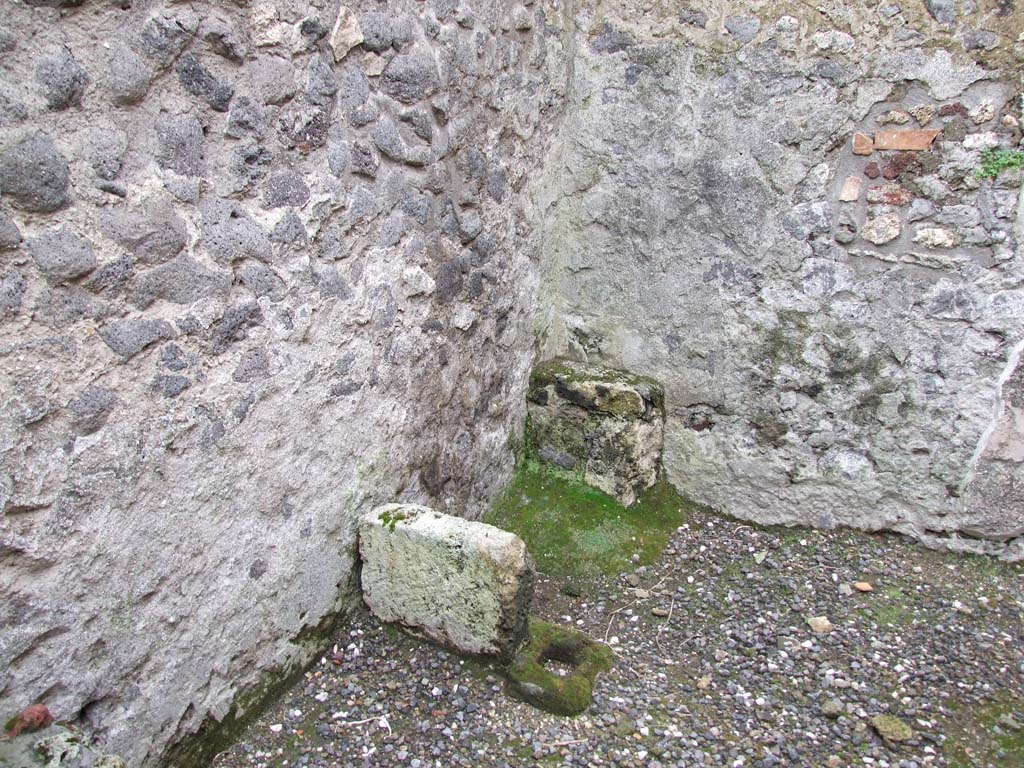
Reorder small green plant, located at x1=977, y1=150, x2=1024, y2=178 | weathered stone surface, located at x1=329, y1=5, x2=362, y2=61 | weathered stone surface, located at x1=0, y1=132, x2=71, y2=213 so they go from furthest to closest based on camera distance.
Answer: small green plant, located at x1=977, y1=150, x2=1024, y2=178
weathered stone surface, located at x1=329, y1=5, x2=362, y2=61
weathered stone surface, located at x1=0, y1=132, x2=71, y2=213

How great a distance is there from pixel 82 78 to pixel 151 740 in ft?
4.73

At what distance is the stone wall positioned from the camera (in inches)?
105

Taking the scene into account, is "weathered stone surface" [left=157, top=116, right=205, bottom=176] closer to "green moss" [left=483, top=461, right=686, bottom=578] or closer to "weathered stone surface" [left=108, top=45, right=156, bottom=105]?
"weathered stone surface" [left=108, top=45, right=156, bottom=105]

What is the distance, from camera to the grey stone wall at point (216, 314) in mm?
1586

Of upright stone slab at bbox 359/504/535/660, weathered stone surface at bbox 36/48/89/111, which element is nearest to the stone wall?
upright stone slab at bbox 359/504/535/660

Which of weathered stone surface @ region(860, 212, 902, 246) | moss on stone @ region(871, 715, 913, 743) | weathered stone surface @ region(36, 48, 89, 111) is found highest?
weathered stone surface @ region(36, 48, 89, 111)

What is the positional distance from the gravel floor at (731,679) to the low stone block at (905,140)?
54.3 inches

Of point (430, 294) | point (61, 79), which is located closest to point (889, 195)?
point (430, 294)

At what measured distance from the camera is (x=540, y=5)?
2.90 metres

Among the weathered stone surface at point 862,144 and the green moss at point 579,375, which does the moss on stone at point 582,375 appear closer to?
the green moss at point 579,375

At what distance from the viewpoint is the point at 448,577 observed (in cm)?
238

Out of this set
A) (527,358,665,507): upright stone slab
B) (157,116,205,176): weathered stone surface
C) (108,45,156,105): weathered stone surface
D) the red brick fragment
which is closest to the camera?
(108,45,156,105): weathered stone surface

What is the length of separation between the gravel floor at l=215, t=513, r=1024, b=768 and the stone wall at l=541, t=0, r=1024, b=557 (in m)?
0.31

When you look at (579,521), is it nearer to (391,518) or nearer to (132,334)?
(391,518)
